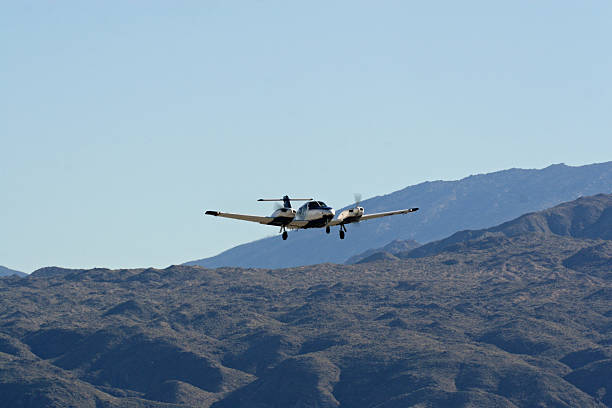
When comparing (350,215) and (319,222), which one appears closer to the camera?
(319,222)

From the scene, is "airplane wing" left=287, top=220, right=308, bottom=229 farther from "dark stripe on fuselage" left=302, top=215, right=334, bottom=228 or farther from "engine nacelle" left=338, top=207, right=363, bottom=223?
"engine nacelle" left=338, top=207, right=363, bottom=223

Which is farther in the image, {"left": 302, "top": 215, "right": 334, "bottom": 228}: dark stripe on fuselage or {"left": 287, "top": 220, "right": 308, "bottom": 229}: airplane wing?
{"left": 302, "top": 215, "right": 334, "bottom": 228}: dark stripe on fuselage

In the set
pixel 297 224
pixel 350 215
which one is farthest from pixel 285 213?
pixel 350 215

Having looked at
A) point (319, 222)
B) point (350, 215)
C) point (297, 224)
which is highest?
point (350, 215)

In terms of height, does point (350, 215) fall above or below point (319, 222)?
above

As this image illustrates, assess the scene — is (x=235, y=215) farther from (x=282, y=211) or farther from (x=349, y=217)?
(x=349, y=217)

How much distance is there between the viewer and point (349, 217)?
17650cm

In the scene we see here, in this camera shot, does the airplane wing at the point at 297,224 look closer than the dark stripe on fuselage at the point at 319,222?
Yes

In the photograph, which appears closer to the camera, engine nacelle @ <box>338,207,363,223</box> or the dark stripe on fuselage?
the dark stripe on fuselage

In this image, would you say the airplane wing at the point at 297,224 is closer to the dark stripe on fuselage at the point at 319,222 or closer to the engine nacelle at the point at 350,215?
the dark stripe on fuselage at the point at 319,222

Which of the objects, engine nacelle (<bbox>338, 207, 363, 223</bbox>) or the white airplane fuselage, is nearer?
the white airplane fuselage

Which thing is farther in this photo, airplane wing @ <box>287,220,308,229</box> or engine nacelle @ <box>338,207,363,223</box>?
engine nacelle @ <box>338,207,363,223</box>

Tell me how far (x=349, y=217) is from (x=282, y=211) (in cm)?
1129

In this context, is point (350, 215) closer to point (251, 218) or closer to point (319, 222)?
point (319, 222)
